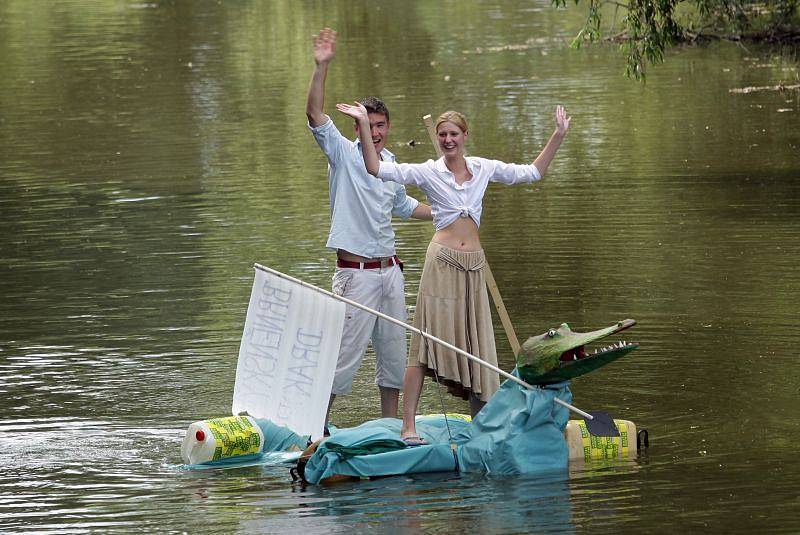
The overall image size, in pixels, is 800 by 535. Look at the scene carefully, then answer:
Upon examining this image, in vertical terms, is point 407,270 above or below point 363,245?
below

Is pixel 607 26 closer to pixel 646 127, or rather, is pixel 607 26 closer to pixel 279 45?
pixel 279 45

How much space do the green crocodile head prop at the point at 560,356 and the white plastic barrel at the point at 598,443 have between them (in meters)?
0.39

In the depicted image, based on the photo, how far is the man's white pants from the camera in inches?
320

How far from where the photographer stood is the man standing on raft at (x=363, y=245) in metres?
8.01

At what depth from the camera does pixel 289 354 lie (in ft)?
27.0

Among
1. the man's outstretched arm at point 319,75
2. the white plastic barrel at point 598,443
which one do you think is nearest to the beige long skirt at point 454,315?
the white plastic barrel at point 598,443

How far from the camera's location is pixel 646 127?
21094mm

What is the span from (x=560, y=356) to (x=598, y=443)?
685mm

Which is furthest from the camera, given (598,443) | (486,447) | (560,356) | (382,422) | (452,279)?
(382,422)

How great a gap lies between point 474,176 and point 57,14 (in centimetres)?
3949

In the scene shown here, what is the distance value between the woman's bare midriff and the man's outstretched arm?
2.93ft

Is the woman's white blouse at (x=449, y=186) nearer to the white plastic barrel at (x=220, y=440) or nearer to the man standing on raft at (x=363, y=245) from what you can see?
the man standing on raft at (x=363, y=245)

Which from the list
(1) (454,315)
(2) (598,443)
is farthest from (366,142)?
(2) (598,443)

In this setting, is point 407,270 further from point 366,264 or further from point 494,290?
point 494,290
